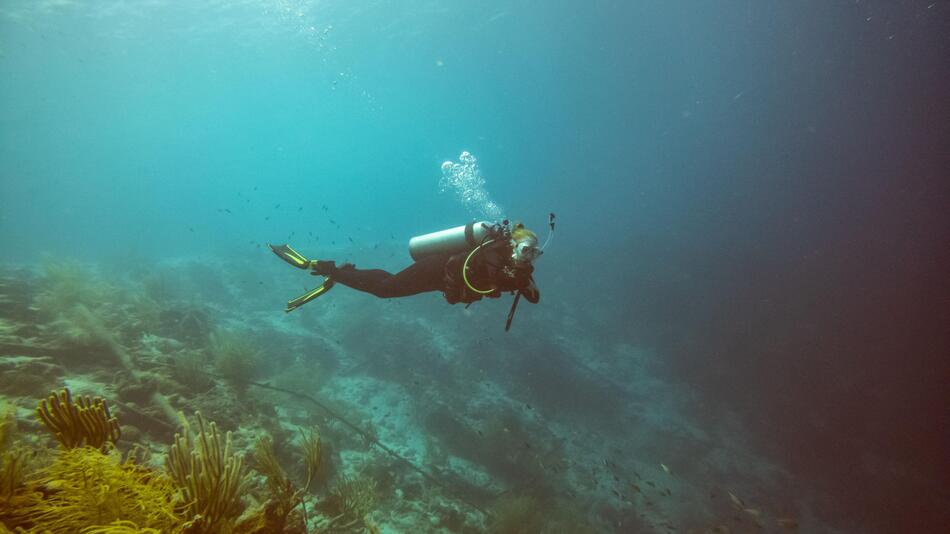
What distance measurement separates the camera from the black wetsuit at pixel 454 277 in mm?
5523

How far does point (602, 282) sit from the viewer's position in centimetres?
2780

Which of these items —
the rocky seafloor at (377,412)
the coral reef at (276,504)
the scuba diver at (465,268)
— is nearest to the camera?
the coral reef at (276,504)

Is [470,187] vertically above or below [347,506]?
above

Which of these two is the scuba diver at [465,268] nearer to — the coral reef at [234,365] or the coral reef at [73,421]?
the coral reef at [234,365]

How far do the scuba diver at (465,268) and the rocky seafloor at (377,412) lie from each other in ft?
9.08

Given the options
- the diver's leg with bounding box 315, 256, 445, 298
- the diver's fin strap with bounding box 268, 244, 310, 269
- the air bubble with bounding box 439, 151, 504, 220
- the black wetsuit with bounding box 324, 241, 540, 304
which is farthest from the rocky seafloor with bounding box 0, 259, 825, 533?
the air bubble with bounding box 439, 151, 504, 220

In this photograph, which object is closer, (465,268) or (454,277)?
(465,268)

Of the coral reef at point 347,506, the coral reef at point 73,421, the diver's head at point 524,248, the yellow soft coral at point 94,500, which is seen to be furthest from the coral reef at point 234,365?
the diver's head at point 524,248

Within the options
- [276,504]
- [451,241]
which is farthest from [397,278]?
[276,504]

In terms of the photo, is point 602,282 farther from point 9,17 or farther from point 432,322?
point 9,17

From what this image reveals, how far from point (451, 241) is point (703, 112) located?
113096 millimetres

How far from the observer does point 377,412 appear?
39.9 feet

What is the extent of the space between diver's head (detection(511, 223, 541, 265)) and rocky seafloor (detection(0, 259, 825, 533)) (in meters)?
3.63

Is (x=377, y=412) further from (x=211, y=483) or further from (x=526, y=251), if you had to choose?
(x=211, y=483)
